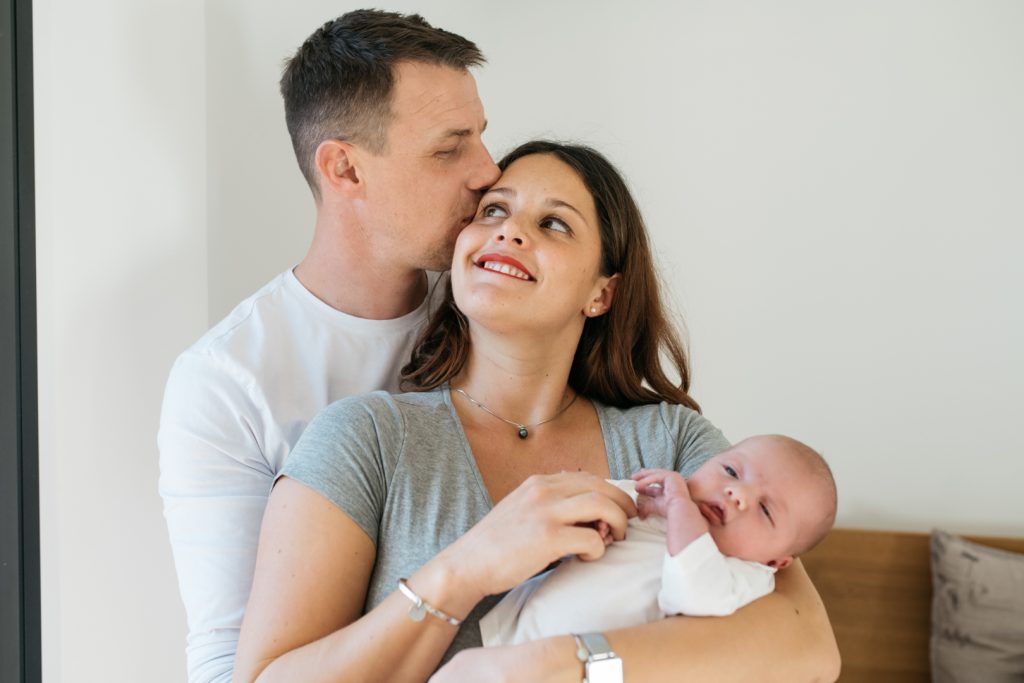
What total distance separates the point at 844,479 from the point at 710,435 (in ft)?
4.63

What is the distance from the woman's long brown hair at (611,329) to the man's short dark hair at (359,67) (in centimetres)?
30

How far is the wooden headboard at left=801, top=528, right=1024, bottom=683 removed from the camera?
115 inches

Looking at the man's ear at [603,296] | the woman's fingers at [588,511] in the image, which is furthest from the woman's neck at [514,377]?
the woman's fingers at [588,511]

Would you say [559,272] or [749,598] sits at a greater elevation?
[559,272]

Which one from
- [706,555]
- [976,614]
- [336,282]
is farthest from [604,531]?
[976,614]

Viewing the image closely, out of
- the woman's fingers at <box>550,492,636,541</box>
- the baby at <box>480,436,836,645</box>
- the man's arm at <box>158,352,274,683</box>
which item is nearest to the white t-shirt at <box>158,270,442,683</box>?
the man's arm at <box>158,352,274,683</box>

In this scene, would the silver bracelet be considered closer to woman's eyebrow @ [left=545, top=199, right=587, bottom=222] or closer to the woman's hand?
the woman's hand

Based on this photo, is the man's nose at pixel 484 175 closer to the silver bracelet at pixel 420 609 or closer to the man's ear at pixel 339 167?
the man's ear at pixel 339 167

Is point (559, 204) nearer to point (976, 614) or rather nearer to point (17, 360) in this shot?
point (17, 360)

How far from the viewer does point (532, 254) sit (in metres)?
1.72

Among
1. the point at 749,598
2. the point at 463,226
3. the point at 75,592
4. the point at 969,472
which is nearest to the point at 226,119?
the point at 463,226

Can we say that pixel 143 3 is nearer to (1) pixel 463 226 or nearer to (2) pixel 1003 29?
(1) pixel 463 226

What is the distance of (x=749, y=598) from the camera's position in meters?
1.42

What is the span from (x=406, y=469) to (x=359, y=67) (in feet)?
3.12
